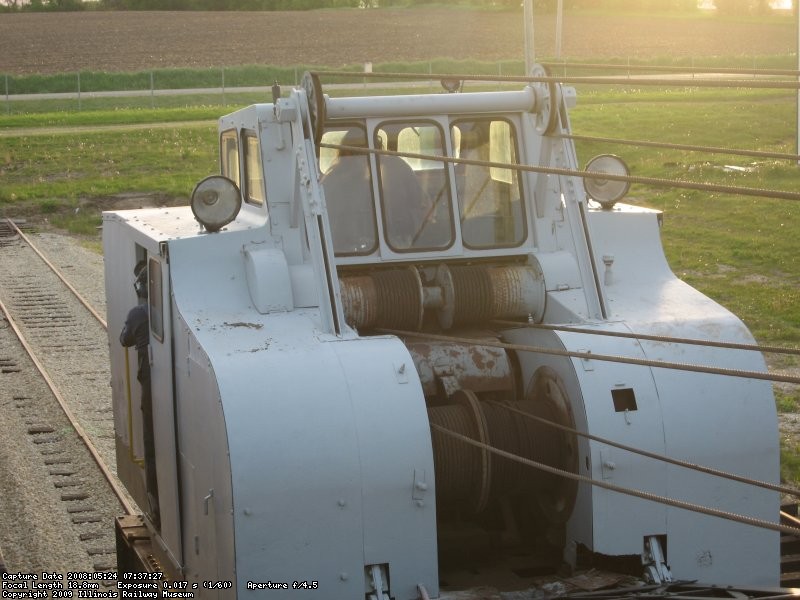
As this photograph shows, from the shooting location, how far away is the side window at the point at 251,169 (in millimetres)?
→ 8352

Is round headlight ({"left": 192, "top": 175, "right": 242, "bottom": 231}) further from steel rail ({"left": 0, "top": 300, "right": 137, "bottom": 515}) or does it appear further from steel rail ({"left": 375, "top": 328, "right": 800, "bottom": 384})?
steel rail ({"left": 0, "top": 300, "right": 137, "bottom": 515})

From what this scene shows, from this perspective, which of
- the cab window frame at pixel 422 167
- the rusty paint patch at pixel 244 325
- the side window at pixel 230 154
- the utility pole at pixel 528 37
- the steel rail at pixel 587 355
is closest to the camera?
the steel rail at pixel 587 355

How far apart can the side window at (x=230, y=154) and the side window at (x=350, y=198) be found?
3.47 ft

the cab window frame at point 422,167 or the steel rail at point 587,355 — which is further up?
the cab window frame at point 422,167

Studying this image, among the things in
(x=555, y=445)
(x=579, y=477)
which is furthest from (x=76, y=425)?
(x=579, y=477)

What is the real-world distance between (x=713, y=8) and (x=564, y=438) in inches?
3891

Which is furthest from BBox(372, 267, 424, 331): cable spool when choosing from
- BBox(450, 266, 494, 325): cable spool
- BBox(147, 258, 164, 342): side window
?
BBox(147, 258, 164, 342): side window

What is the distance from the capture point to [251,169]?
8.53 meters

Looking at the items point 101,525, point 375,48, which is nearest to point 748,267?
point 101,525

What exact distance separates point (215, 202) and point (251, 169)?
3.29ft

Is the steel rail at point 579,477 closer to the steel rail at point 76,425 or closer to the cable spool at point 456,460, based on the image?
the cable spool at point 456,460

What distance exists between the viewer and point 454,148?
819 centimetres

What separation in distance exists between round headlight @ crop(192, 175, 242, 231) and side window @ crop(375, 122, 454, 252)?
923mm

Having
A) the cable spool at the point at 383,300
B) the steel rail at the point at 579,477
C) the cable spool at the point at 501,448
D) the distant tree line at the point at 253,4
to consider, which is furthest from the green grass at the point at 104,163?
the distant tree line at the point at 253,4
